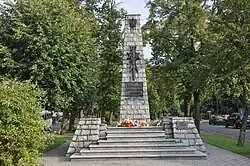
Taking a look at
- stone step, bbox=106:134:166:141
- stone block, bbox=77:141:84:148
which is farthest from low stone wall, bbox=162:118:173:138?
stone block, bbox=77:141:84:148

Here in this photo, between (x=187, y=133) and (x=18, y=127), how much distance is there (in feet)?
26.5

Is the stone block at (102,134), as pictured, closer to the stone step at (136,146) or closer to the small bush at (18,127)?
the stone step at (136,146)

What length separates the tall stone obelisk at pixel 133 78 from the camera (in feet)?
58.7

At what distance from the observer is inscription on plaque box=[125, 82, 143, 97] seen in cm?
1817

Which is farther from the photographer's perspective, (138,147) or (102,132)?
(102,132)

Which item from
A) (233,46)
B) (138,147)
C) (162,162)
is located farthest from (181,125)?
(233,46)

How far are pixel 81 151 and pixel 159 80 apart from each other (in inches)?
644

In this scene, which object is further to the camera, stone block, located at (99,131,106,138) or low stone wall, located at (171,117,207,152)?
stone block, located at (99,131,106,138)

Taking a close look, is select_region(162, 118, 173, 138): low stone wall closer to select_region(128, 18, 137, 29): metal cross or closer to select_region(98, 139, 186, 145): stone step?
select_region(98, 139, 186, 145): stone step

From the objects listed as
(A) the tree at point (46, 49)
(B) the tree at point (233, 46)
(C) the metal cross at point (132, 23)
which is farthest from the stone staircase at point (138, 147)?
(C) the metal cross at point (132, 23)

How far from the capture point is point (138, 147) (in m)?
13.4

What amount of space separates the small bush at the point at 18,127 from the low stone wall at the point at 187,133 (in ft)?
22.9

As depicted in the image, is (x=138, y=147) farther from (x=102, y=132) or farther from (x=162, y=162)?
(x=102, y=132)

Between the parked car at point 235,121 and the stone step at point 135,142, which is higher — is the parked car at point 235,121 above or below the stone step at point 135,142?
above
